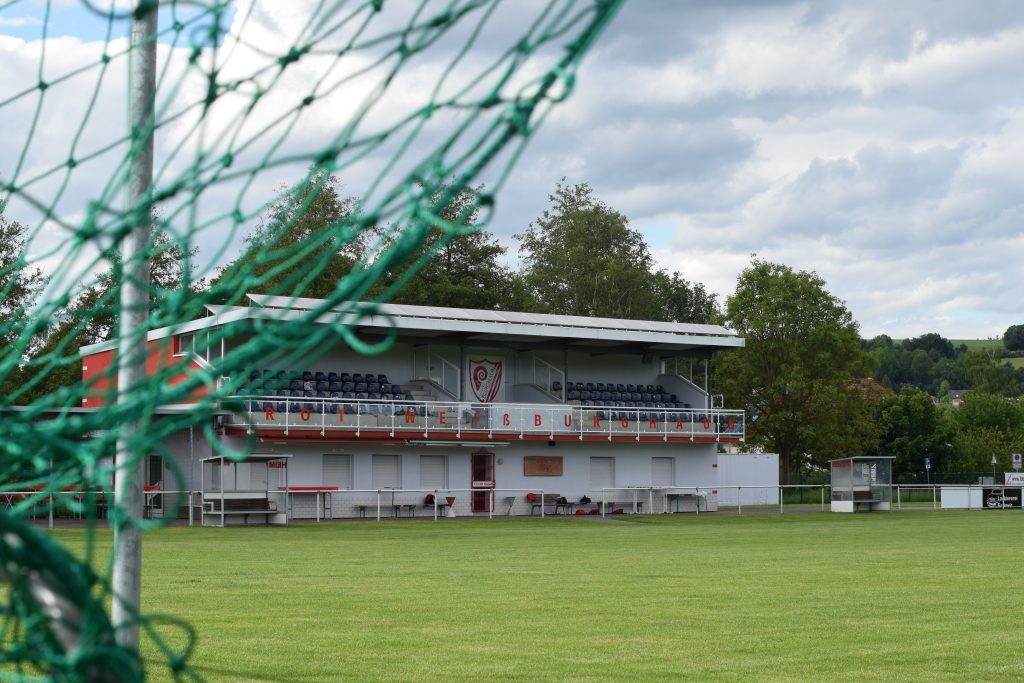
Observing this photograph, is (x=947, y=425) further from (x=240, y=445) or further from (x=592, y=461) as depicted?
(x=240, y=445)

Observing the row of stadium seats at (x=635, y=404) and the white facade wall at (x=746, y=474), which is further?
the white facade wall at (x=746, y=474)

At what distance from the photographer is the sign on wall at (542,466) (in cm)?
4291

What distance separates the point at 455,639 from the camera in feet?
33.0

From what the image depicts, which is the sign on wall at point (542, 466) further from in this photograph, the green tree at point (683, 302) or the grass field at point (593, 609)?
the green tree at point (683, 302)

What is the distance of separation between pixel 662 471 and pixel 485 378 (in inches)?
279

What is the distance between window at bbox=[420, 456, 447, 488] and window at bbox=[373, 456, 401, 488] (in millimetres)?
864

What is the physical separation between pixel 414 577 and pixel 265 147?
492 inches

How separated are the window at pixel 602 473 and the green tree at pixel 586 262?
935 inches

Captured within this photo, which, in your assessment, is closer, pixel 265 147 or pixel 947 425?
pixel 265 147

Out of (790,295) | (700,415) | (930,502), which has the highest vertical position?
(790,295)

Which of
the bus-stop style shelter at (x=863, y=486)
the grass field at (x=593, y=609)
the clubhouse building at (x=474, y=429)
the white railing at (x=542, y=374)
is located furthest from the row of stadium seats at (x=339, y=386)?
the grass field at (x=593, y=609)

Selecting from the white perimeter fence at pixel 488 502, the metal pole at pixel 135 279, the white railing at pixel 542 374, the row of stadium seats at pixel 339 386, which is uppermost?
the white railing at pixel 542 374

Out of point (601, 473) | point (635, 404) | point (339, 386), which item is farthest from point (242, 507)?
point (635, 404)

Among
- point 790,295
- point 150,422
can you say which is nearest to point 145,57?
point 150,422
